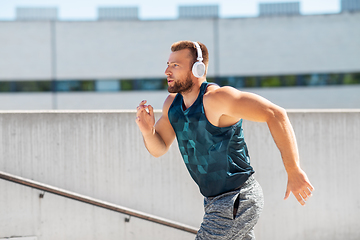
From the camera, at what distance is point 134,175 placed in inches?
156

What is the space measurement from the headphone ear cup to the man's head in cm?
6

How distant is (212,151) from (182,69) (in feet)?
1.67

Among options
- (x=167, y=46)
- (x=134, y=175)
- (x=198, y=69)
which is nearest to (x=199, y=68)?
(x=198, y=69)

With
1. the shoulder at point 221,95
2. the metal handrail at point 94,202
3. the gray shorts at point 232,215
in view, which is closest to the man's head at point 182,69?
the shoulder at point 221,95

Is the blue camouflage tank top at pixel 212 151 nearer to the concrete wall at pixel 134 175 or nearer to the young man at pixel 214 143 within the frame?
the young man at pixel 214 143

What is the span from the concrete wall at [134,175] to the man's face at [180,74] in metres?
1.81

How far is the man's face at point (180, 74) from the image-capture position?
81.4 inches

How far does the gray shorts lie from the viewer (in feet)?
6.51

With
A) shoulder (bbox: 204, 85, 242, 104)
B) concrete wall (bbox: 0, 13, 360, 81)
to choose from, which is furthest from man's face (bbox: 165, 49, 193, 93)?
concrete wall (bbox: 0, 13, 360, 81)

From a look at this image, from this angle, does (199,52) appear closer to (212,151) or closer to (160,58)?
(212,151)

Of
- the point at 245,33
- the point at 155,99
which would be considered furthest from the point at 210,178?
the point at 245,33

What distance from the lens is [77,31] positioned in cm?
2109

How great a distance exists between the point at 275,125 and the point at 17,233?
10.4ft

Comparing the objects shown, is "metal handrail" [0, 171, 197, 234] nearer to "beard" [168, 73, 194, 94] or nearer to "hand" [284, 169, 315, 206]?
"beard" [168, 73, 194, 94]
